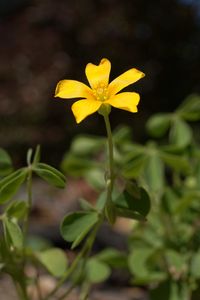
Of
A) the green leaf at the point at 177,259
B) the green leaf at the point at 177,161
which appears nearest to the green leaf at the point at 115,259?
the green leaf at the point at 177,259

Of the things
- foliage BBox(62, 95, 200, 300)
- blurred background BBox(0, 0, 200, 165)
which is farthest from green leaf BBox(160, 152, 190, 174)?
blurred background BBox(0, 0, 200, 165)

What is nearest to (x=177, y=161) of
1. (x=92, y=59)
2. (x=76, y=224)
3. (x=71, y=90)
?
(x=76, y=224)

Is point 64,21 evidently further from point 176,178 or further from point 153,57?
point 176,178

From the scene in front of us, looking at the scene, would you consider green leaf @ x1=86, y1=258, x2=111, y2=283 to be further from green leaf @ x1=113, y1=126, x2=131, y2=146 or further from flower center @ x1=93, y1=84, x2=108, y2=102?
flower center @ x1=93, y1=84, x2=108, y2=102

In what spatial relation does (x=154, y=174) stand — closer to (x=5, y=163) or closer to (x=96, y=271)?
(x=96, y=271)

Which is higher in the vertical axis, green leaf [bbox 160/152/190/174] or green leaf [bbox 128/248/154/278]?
green leaf [bbox 160/152/190/174]

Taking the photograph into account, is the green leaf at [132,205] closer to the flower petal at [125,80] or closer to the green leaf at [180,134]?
the flower petal at [125,80]
